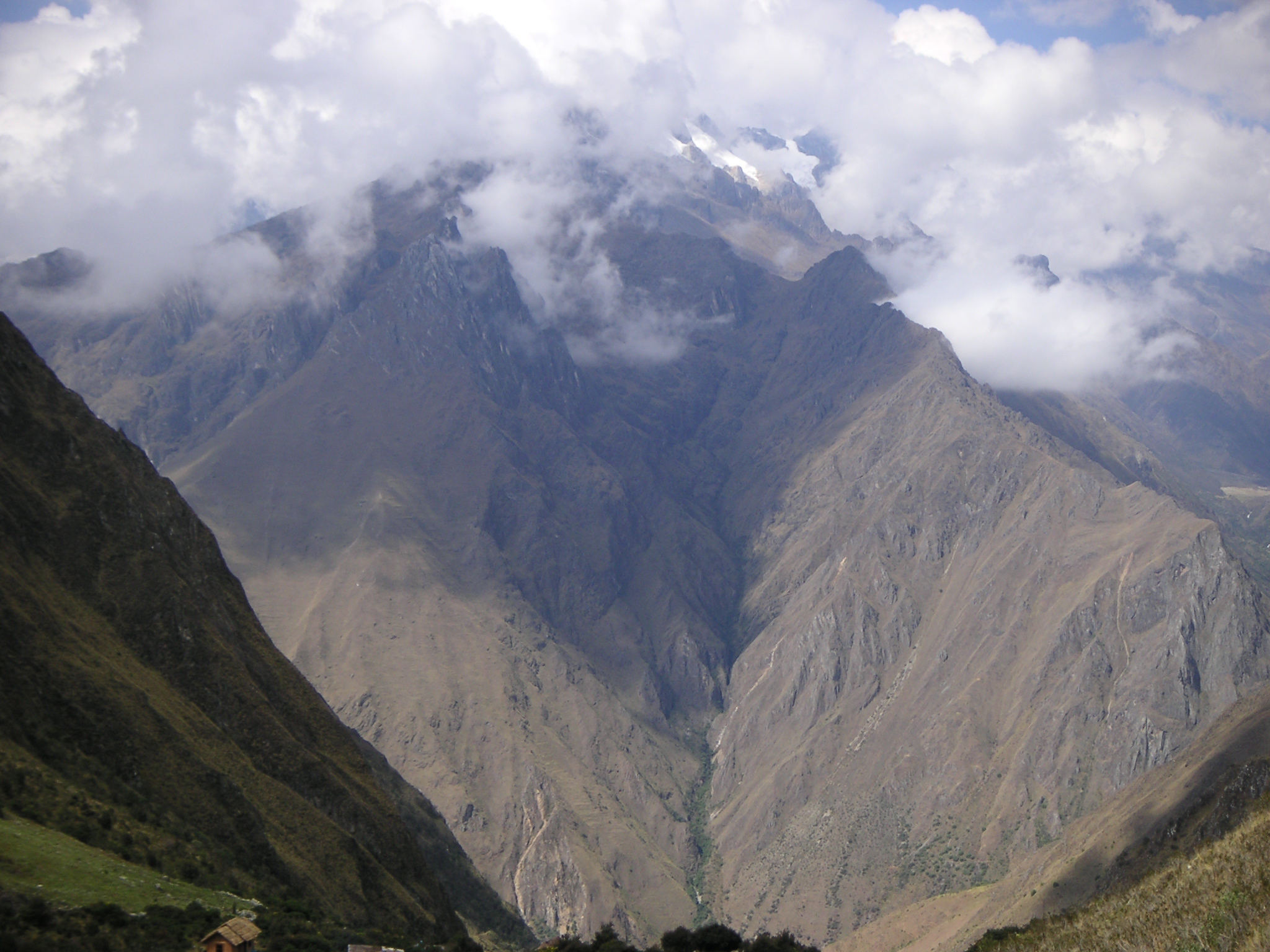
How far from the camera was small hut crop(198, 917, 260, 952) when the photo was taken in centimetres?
5928

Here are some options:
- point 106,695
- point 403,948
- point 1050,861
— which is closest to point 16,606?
point 106,695

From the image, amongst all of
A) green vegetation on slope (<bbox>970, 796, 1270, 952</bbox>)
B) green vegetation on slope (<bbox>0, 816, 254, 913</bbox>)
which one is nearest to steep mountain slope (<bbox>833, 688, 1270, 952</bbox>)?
green vegetation on slope (<bbox>970, 796, 1270, 952</bbox>)

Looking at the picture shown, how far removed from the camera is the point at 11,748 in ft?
240

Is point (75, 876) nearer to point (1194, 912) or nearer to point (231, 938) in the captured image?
point (231, 938)

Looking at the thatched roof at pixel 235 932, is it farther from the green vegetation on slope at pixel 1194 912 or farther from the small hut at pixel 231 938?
the green vegetation on slope at pixel 1194 912

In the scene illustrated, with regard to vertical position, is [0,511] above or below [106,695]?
above

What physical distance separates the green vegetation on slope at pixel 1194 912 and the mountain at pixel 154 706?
56776mm

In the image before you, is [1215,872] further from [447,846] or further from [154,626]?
[447,846]

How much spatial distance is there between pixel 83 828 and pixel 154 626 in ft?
109

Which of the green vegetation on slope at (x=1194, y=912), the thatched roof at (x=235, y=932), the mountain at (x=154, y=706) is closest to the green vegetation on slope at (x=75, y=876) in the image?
the mountain at (x=154, y=706)

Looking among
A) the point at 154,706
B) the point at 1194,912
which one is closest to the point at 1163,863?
the point at 1194,912

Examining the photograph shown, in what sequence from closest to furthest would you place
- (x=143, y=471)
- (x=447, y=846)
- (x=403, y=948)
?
(x=403, y=948), (x=143, y=471), (x=447, y=846)

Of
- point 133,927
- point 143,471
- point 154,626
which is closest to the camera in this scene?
point 133,927

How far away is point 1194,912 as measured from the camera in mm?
38281
